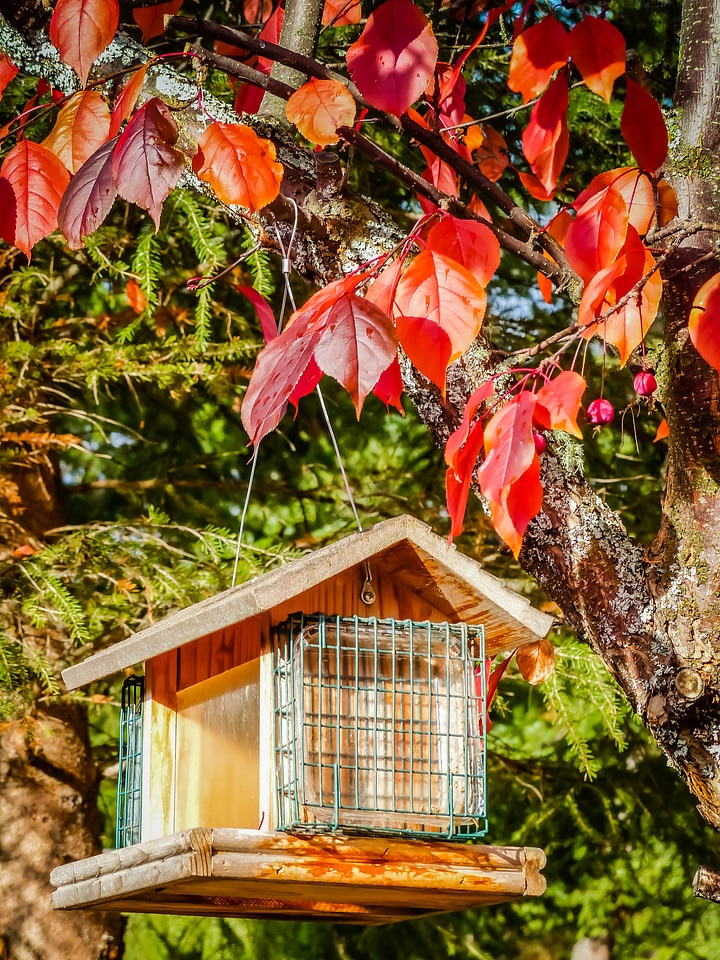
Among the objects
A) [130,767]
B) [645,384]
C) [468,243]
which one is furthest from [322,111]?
[130,767]

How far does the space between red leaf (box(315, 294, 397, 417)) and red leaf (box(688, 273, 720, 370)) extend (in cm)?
33

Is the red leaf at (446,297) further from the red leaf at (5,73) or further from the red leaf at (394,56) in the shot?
→ the red leaf at (5,73)

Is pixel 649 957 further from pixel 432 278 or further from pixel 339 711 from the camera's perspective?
pixel 432 278

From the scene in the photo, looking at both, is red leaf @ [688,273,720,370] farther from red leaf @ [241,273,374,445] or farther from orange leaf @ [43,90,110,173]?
orange leaf @ [43,90,110,173]

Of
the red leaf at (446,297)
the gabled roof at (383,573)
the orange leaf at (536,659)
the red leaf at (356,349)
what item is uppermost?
the red leaf at (446,297)

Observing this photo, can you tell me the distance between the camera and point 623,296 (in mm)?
1270

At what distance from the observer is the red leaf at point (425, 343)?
1062 mm

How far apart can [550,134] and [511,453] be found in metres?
0.55

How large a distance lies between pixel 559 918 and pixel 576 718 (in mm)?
539

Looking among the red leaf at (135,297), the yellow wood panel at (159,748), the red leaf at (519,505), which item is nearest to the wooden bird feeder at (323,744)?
the yellow wood panel at (159,748)

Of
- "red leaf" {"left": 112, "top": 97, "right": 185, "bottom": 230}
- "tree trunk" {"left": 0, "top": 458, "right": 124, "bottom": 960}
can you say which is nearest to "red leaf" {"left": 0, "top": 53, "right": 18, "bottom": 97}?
"red leaf" {"left": 112, "top": 97, "right": 185, "bottom": 230}

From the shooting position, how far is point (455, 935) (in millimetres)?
2654

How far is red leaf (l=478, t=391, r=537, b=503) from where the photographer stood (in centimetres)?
111

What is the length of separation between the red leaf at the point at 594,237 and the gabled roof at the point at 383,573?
35 cm
